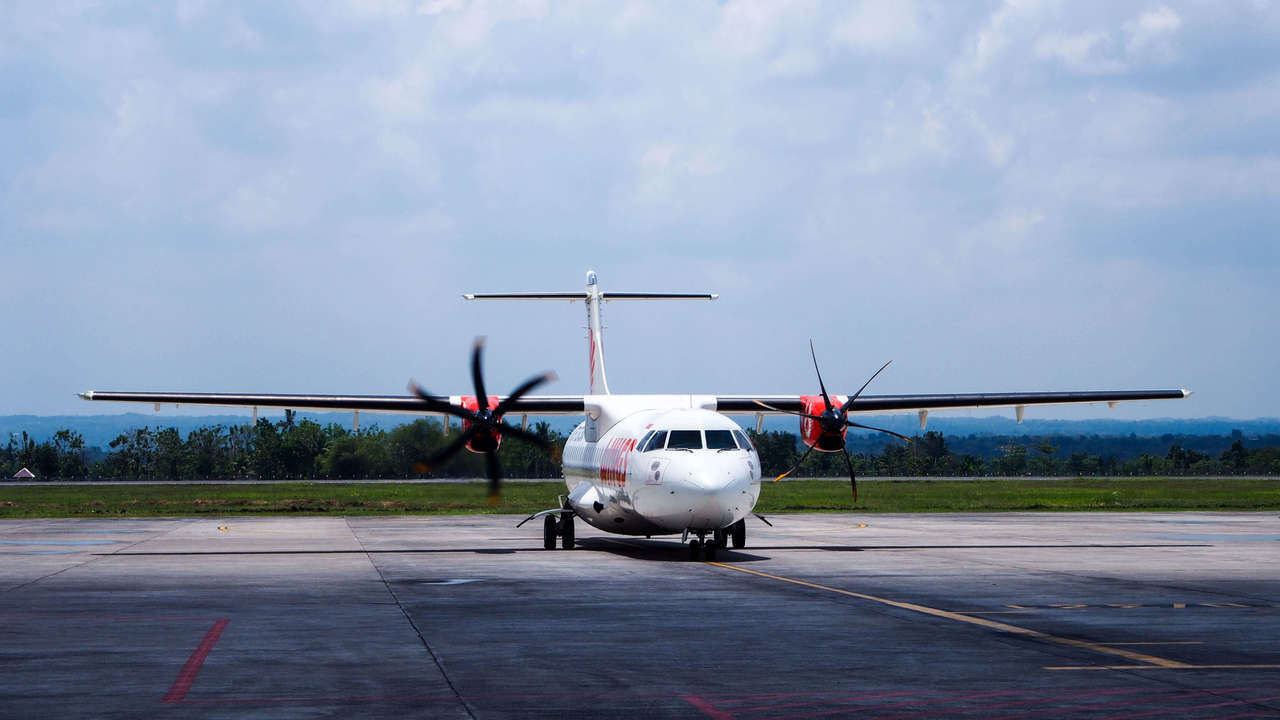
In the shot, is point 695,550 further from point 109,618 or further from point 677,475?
point 109,618

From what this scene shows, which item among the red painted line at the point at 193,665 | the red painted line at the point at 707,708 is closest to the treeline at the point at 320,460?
the red painted line at the point at 193,665

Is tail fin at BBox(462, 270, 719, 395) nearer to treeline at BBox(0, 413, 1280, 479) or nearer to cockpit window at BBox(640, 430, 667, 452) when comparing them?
cockpit window at BBox(640, 430, 667, 452)

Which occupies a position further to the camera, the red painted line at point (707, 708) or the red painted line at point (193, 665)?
the red painted line at point (193, 665)

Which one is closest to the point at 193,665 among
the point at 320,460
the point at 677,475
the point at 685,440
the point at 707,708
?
the point at 707,708

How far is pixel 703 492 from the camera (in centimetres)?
2333

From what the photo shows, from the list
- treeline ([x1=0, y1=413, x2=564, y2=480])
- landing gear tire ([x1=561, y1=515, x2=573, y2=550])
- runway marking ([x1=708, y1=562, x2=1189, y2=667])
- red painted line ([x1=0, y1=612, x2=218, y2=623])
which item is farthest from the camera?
treeline ([x1=0, y1=413, x2=564, y2=480])

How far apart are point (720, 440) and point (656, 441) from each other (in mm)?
1155

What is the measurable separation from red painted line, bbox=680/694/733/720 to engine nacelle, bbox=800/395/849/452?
19773mm

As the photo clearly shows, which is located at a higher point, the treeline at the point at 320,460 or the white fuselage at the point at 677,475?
the treeline at the point at 320,460

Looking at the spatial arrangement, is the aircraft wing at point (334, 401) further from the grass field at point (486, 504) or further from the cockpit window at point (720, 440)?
the grass field at point (486, 504)

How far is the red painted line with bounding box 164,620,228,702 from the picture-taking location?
10430 millimetres

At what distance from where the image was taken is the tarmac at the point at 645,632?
10117mm

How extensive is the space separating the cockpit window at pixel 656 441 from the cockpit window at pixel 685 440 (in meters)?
0.15

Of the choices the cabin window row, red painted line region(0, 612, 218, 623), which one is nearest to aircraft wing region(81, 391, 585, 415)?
the cabin window row
